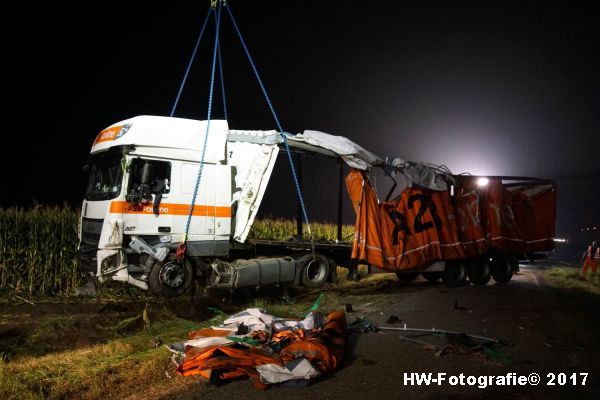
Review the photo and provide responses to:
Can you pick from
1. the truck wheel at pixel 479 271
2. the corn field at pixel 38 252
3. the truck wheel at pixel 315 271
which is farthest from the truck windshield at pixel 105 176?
the truck wheel at pixel 479 271

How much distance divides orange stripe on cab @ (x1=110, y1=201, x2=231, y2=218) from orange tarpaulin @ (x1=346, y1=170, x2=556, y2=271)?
10.1ft

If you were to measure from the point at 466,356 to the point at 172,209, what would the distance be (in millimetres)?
6316

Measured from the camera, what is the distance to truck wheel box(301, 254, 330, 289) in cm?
1047

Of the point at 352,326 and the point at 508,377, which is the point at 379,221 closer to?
the point at 352,326

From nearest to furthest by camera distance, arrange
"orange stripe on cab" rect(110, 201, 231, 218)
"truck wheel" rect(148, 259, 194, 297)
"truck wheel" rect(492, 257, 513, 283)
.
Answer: "orange stripe on cab" rect(110, 201, 231, 218)
"truck wheel" rect(148, 259, 194, 297)
"truck wheel" rect(492, 257, 513, 283)

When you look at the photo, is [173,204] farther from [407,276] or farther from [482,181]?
[482,181]

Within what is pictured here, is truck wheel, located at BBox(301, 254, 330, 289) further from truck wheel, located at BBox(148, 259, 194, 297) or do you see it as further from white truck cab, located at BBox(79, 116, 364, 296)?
truck wheel, located at BBox(148, 259, 194, 297)

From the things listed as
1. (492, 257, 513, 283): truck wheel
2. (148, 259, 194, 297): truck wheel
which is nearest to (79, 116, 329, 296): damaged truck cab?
(148, 259, 194, 297): truck wheel

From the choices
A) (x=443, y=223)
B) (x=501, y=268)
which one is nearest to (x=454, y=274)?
(x=443, y=223)

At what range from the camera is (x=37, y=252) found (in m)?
10.3

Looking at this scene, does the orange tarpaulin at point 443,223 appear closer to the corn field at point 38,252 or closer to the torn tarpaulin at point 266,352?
the torn tarpaulin at point 266,352

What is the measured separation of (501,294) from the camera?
950cm

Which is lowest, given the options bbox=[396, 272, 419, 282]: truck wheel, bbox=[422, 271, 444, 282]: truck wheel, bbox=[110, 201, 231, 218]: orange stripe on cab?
bbox=[396, 272, 419, 282]: truck wheel

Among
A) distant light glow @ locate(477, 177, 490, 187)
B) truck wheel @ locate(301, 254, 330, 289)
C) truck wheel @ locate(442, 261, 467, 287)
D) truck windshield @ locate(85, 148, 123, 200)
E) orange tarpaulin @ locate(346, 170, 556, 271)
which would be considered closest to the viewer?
truck windshield @ locate(85, 148, 123, 200)
